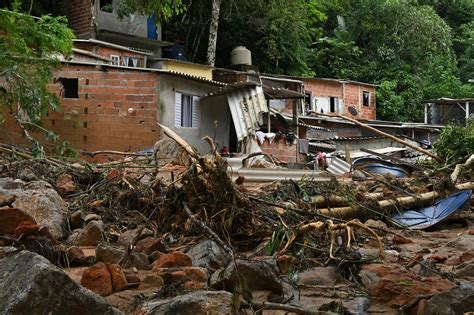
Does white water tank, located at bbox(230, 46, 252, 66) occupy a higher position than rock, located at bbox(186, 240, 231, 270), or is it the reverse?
white water tank, located at bbox(230, 46, 252, 66)

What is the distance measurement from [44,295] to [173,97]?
45.5 ft

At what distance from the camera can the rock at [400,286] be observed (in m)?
3.16

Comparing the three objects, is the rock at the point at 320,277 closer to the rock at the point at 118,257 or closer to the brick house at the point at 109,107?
the rock at the point at 118,257

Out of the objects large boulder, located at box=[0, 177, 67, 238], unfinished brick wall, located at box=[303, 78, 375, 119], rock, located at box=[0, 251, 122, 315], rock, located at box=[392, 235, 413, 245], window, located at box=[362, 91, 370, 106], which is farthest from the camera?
window, located at box=[362, 91, 370, 106]

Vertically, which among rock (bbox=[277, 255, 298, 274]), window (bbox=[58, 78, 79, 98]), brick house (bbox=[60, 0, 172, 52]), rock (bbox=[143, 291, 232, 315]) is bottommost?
rock (bbox=[277, 255, 298, 274])

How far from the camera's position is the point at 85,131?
15.4 metres

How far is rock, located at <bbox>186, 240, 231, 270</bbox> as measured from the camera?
148 inches

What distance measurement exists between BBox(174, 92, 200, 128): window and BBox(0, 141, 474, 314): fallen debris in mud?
925 cm

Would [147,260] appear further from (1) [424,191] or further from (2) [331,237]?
(1) [424,191]

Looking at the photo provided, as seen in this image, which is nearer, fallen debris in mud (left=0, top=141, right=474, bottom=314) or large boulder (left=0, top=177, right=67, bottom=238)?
fallen debris in mud (left=0, top=141, right=474, bottom=314)

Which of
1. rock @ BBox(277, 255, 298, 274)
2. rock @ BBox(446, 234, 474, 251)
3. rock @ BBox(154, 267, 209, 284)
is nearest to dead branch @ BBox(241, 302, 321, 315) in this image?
rock @ BBox(154, 267, 209, 284)

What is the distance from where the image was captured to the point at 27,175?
6.79 meters

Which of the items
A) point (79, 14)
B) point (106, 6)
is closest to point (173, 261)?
point (106, 6)

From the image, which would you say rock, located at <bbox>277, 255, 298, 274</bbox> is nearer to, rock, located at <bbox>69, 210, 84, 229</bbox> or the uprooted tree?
rock, located at <bbox>69, 210, 84, 229</bbox>
